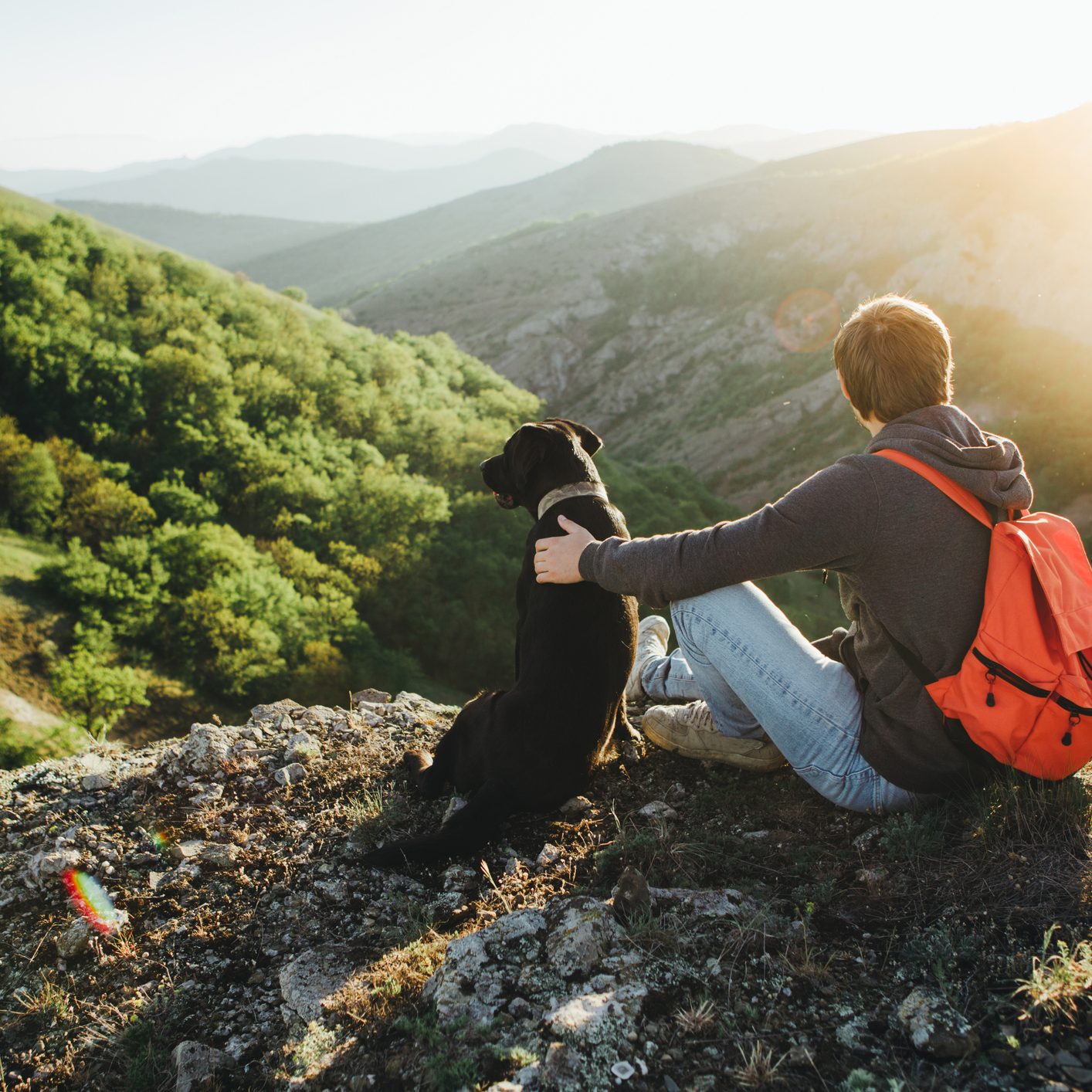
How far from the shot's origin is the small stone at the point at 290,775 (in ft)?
9.86

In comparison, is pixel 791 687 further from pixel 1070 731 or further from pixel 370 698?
pixel 370 698

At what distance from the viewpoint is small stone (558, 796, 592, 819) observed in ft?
8.79

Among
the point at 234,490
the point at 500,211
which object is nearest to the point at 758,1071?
the point at 234,490

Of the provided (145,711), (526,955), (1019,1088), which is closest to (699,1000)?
(526,955)

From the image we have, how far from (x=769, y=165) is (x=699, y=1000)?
83301mm

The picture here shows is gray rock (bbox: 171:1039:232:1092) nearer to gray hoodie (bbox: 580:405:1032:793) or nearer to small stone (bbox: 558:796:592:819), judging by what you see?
small stone (bbox: 558:796:592:819)

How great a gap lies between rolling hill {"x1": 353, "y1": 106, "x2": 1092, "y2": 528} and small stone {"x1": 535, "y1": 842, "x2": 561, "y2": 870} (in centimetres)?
2842

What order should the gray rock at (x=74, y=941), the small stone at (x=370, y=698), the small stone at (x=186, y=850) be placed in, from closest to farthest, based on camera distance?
the gray rock at (x=74, y=941)
the small stone at (x=186, y=850)
the small stone at (x=370, y=698)

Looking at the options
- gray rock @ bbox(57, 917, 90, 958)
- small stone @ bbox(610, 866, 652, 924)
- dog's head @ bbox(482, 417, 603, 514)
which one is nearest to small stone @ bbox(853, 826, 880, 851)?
small stone @ bbox(610, 866, 652, 924)

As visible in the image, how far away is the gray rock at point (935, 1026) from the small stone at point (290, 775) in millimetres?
2355

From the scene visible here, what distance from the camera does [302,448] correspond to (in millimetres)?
19391

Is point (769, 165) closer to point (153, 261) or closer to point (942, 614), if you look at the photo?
point (153, 261)


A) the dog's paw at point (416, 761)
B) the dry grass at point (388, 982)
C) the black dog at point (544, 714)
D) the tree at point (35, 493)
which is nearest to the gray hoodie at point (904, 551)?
the black dog at point (544, 714)

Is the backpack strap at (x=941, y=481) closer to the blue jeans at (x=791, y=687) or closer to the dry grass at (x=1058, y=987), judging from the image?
the blue jeans at (x=791, y=687)
